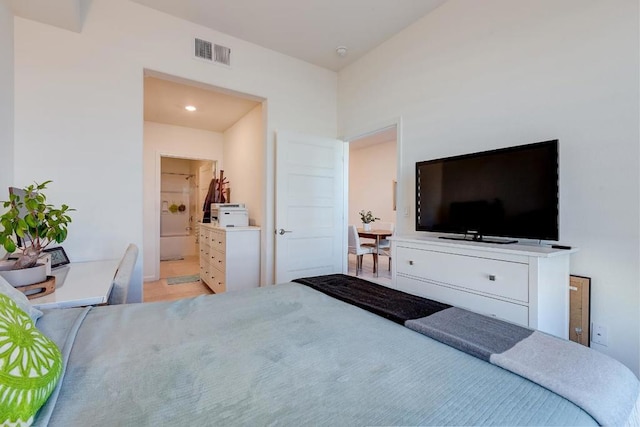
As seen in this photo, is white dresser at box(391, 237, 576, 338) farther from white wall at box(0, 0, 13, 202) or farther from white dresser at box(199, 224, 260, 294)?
white wall at box(0, 0, 13, 202)

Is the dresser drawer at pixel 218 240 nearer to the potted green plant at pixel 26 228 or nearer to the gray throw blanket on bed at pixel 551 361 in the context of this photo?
the potted green plant at pixel 26 228

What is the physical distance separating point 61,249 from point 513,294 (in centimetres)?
314

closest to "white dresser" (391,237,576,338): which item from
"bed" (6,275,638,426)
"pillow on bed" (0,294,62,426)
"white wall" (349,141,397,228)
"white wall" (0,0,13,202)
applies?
"bed" (6,275,638,426)

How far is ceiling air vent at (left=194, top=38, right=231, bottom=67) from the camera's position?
2.90 metres

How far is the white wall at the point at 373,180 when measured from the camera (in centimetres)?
640

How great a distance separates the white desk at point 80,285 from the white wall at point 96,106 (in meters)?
0.36

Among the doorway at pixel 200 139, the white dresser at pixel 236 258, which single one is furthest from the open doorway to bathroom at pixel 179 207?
the white dresser at pixel 236 258

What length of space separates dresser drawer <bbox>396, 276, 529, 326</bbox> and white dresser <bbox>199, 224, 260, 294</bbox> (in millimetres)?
1873

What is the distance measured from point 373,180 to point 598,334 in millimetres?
5255

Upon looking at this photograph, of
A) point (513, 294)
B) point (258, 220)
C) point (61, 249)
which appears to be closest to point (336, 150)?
point (258, 220)

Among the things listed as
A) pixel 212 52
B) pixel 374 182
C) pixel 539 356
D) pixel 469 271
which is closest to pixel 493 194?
pixel 469 271

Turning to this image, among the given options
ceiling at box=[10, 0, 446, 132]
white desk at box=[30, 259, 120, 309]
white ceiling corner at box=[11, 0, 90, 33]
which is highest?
ceiling at box=[10, 0, 446, 132]

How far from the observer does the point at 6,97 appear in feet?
6.80

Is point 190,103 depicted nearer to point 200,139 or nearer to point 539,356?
point 200,139
